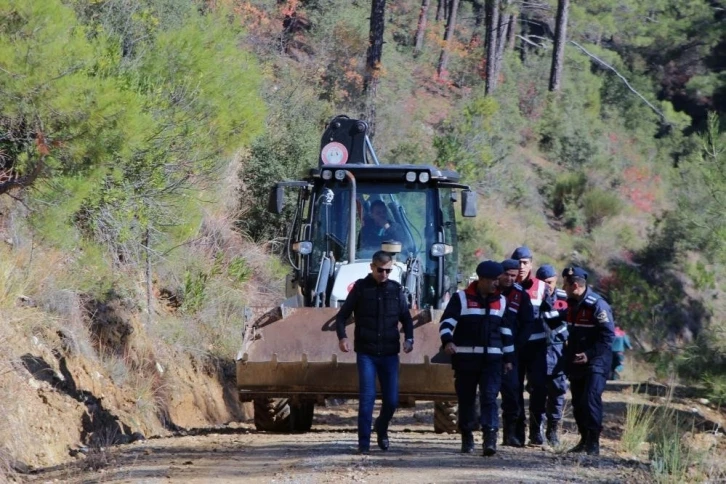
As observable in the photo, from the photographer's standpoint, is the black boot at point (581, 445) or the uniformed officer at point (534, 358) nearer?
the black boot at point (581, 445)

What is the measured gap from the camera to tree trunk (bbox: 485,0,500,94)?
3722 centimetres

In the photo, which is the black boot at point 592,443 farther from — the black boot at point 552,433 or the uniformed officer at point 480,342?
the uniformed officer at point 480,342

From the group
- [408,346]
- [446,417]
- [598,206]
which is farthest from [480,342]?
[598,206]

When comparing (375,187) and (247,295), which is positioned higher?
(375,187)

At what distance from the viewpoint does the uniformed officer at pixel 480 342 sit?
10047mm

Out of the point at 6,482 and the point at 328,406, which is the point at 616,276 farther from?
the point at 6,482

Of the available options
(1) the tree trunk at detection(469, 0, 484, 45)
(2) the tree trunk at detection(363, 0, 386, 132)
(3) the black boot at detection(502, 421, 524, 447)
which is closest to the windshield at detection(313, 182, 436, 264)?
(3) the black boot at detection(502, 421, 524, 447)

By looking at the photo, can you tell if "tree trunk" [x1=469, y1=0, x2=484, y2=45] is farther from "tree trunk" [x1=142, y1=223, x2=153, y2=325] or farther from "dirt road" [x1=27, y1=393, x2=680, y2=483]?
"dirt road" [x1=27, y1=393, x2=680, y2=483]

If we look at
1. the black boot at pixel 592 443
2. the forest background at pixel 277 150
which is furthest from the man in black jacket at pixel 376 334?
the forest background at pixel 277 150

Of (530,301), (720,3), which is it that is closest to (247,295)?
(530,301)

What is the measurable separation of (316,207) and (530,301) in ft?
10.7

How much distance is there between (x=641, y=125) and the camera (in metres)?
48.7

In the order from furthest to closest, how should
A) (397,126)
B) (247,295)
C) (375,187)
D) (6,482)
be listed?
(397,126)
(247,295)
(375,187)
(6,482)

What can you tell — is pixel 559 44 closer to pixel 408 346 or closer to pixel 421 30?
pixel 421 30
